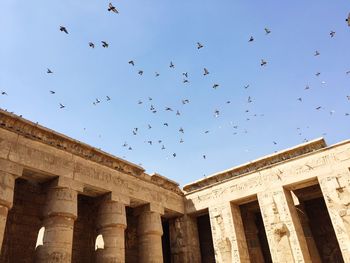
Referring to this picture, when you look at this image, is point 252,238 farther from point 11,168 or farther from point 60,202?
point 11,168

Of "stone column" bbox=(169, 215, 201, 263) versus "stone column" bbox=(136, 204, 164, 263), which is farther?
"stone column" bbox=(169, 215, 201, 263)

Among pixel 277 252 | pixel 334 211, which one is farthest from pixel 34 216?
pixel 334 211

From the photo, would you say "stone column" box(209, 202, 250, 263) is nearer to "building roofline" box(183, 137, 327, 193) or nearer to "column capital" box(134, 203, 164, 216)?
"building roofline" box(183, 137, 327, 193)

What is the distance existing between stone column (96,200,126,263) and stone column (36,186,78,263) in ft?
4.37

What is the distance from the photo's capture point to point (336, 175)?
415 inches

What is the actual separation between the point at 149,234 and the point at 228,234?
9.40 feet

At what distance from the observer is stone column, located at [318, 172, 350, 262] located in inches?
382

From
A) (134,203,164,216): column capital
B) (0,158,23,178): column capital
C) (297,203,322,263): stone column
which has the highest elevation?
(0,158,23,178): column capital

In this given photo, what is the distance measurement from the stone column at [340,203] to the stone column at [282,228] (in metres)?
1.15

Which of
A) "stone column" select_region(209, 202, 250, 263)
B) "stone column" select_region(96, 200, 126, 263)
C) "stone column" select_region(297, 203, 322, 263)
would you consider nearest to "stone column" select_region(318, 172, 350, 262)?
"stone column" select_region(297, 203, 322, 263)

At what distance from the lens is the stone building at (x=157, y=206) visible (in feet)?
29.3

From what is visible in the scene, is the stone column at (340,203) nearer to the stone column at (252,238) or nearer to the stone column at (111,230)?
the stone column at (252,238)

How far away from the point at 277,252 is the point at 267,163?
3216 millimetres

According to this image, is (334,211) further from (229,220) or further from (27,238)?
(27,238)
